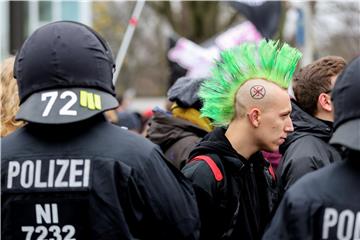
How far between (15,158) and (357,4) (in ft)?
81.1

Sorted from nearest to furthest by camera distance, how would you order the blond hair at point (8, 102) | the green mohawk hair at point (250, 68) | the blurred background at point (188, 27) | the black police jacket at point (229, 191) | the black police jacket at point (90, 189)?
1. the black police jacket at point (90, 189)
2. the black police jacket at point (229, 191)
3. the green mohawk hair at point (250, 68)
4. the blond hair at point (8, 102)
5. the blurred background at point (188, 27)

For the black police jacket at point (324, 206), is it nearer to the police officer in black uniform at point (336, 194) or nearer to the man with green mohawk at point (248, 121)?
the police officer in black uniform at point (336, 194)

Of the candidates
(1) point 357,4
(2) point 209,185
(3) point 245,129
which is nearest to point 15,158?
(2) point 209,185

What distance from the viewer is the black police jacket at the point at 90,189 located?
3.12 metres

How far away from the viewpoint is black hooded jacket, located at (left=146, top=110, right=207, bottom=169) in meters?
5.61

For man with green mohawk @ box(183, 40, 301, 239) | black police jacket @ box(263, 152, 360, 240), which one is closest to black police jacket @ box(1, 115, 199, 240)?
black police jacket @ box(263, 152, 360, 240)

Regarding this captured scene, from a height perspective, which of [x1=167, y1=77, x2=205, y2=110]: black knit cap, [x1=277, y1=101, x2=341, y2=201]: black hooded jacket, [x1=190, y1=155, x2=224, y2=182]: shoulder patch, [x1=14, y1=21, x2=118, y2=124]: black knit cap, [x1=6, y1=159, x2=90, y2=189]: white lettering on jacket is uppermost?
[x1=14, y1=21, x2=118, y2=124]: black knit cap

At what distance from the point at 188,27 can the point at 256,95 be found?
23.0 m

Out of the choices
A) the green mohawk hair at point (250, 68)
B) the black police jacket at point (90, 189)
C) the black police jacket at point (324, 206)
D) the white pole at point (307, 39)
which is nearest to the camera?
the black police jacket at point (324, 206)

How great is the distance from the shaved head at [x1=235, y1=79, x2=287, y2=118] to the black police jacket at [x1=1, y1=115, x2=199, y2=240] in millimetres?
912

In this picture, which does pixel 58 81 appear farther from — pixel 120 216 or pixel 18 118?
pixel 120 216

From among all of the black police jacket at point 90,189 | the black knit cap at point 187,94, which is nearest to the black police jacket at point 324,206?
the black police jacket at point 90,189

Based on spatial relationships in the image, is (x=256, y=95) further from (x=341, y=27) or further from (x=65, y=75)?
(x=341, y=27)

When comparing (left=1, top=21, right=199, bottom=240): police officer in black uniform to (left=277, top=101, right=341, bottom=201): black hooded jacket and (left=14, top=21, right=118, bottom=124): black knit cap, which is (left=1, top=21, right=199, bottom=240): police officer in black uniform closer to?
(left=14, top=21, right=118, bottom=124): black knit cap
